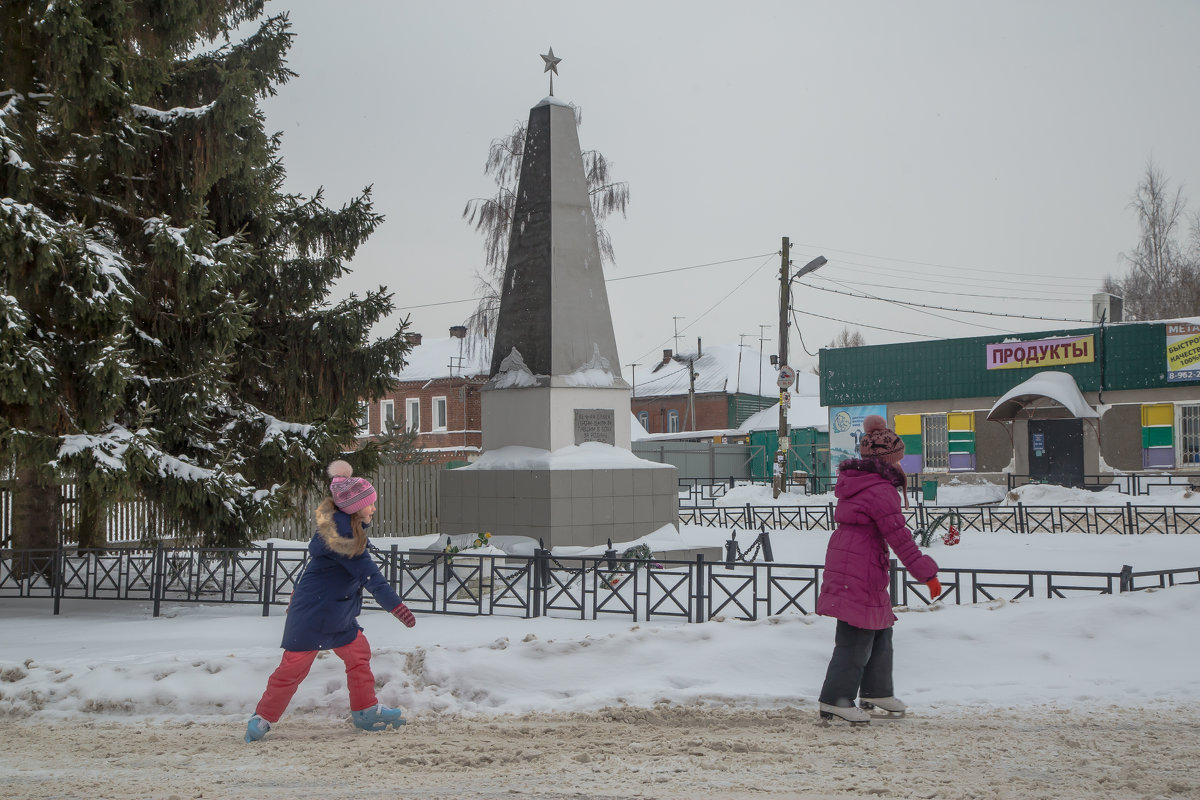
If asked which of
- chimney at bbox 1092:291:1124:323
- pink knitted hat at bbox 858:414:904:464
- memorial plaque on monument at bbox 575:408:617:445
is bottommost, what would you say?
pink knitted hat at bbox 858:414:904:464

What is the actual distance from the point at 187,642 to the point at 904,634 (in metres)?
5.67

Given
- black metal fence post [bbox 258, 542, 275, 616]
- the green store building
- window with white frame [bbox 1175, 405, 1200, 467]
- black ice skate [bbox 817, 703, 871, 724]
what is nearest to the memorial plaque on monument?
black metal fence post [bbox 258, 542, 275, 616]

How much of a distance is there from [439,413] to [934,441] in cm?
2217

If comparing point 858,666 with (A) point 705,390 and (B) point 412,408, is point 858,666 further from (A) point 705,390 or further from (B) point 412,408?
(A) point 705,390

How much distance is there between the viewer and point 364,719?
5.81 meters

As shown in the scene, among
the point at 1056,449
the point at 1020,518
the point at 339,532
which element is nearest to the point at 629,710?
the point at 339,532

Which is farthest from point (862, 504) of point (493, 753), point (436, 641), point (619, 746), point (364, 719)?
point (436, 641)

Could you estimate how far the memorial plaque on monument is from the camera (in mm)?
13844

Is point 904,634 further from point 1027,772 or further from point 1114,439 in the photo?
point 1114,439

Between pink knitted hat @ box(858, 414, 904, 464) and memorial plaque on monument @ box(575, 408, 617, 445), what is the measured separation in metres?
7.89

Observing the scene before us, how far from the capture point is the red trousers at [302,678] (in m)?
5.64

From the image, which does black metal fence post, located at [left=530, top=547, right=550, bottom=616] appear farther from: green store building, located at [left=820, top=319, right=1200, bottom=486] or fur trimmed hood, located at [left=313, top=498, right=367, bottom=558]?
green store building, located at [left=820, top=319, right=1200, bottom=486]

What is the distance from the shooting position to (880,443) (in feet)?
19.8

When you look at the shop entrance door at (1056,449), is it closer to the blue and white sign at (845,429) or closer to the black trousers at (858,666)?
the blue and white sign at (845,429)
